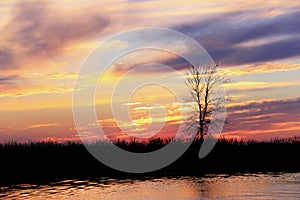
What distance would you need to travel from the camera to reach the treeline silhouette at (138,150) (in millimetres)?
38406

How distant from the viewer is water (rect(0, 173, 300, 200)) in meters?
25.9

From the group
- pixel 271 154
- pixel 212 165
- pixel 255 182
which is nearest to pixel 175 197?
pixel 255 182

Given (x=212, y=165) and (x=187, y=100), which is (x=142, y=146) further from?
(x=187, y=100)

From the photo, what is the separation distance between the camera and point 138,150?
4716cm

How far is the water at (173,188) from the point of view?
25.9 m

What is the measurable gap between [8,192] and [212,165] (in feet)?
64.9

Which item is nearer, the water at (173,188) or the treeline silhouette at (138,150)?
the water at (173,188)

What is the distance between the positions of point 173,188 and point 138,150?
18.5m

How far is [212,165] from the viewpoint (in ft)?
142

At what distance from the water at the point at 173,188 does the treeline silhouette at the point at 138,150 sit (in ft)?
12.6

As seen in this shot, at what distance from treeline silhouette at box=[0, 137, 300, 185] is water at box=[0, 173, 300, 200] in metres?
3.84

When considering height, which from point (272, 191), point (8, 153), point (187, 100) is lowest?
point (272, 191)

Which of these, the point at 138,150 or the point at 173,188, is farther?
the point at 138,150

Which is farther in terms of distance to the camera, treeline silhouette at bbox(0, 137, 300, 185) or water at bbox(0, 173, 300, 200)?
treeline silhouette at bbox(0, 137, 300, 185)
